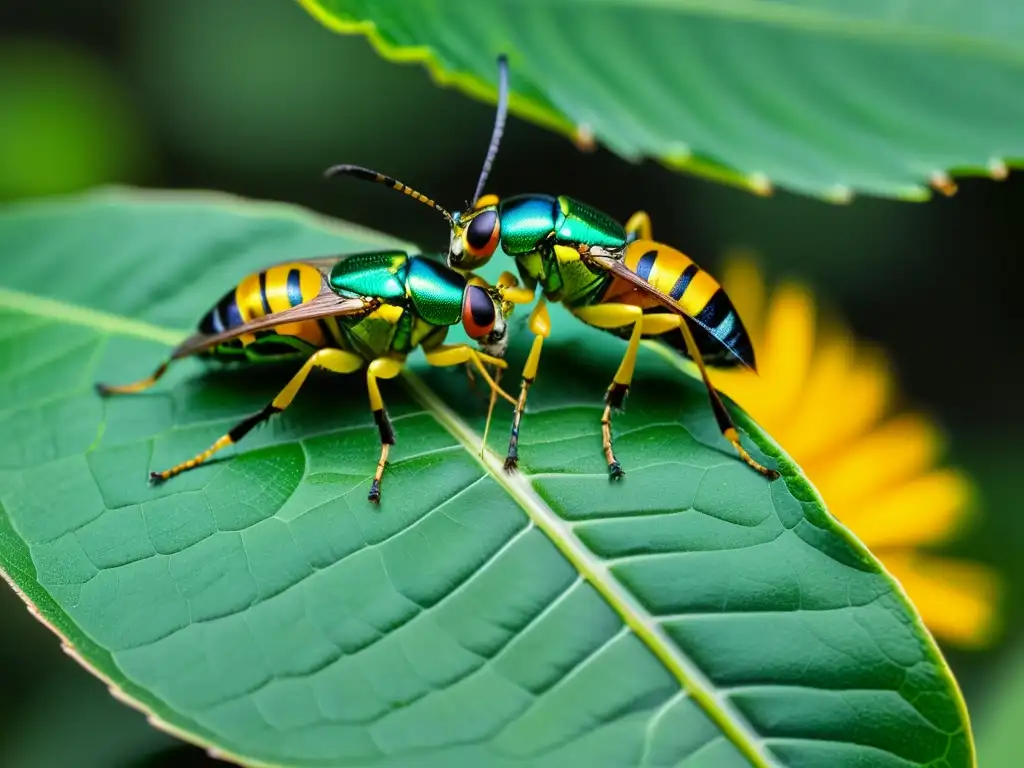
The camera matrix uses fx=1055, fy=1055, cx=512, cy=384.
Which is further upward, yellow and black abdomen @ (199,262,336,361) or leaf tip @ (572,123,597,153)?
leaf tip @ (572,123,597,153)

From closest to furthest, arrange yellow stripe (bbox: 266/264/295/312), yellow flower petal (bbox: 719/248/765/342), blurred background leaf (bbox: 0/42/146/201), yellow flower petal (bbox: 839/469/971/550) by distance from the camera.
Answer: yellow stripe (bbox: 266/264/295/312)
yellow flower petal (bbox: 839/469/971/550)
yellow flower petal (bbox: 719/248/765/342)
blurred background leaf (bbox: 0/42/146/201)

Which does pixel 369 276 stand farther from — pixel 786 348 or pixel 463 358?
pixel 786 348

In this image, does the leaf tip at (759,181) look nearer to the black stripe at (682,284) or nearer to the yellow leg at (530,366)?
the black stripe at (682,284)

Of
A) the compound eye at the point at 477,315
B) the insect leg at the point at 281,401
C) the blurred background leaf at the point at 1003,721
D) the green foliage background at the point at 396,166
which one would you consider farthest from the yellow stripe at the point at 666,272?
the green foliage background at the point at 396,166

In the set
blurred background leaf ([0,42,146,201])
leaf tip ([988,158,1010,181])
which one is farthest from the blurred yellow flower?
blurred background leaf ([0,42,146,201])

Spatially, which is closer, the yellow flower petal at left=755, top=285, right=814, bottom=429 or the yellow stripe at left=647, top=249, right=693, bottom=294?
the yellow stripe at left=647, top=249, right=693, bottom=294

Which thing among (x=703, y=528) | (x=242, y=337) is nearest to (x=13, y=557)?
(x=242, y=337)

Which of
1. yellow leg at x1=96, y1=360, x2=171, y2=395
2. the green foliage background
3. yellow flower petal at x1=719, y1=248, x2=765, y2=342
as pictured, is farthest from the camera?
the green foliage background

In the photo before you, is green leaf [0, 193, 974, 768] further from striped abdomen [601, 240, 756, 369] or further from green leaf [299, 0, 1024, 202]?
green leaf [299, 0, 1024, 202]
